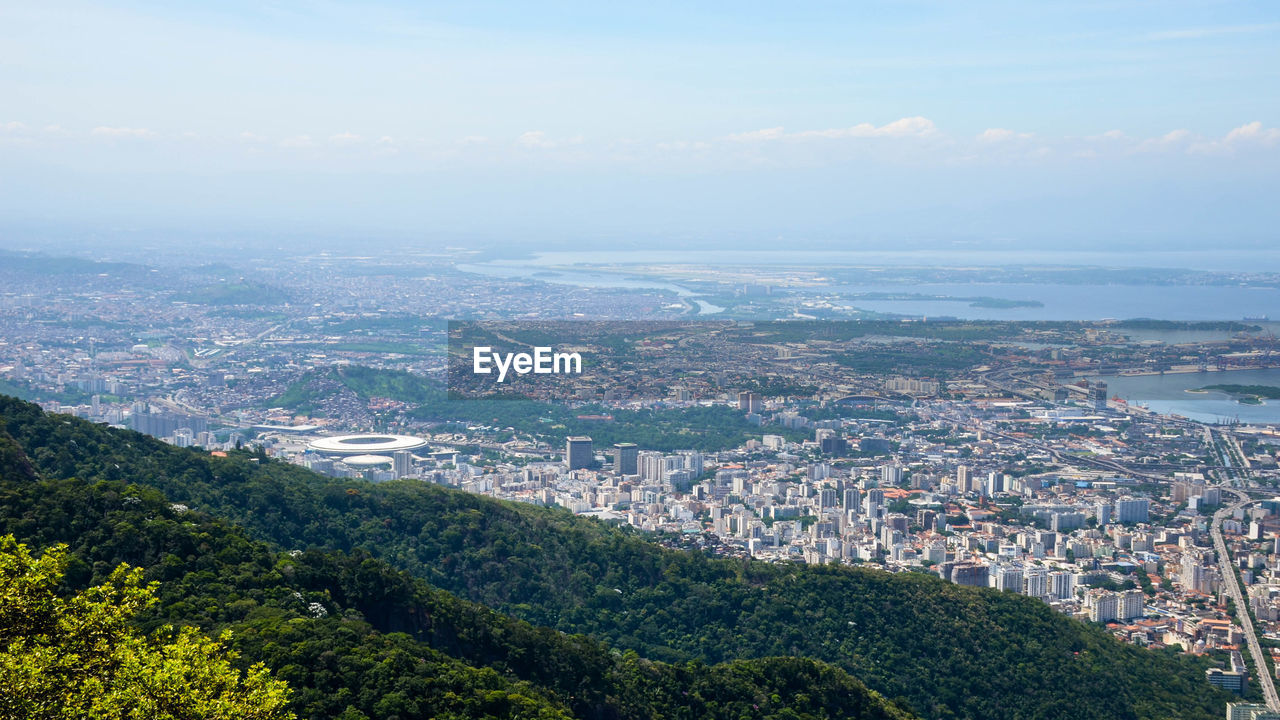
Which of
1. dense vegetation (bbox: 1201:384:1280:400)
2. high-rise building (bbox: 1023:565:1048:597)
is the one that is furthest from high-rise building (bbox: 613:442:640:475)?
dense vegetation (bbox: 1201:384:1280:400)

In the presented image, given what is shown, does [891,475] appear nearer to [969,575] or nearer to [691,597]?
[969,575]

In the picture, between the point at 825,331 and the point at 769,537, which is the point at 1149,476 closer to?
the point at 769,537

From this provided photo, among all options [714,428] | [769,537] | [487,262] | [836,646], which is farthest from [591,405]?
[487,262]

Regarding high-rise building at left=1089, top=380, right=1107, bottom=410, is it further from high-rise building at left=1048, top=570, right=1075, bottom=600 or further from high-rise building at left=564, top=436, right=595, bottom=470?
high-rise building at left=1048, top=570, right=1075, bottom=600

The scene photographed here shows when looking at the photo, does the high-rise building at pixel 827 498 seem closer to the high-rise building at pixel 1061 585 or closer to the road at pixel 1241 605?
the high-rise building at pixel 1061 585

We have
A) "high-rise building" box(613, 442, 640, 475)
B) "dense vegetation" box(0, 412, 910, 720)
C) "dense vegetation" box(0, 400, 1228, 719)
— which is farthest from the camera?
"high-rise building" box(613, 442, 640, 475)

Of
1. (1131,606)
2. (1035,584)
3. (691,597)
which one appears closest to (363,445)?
(691,597)

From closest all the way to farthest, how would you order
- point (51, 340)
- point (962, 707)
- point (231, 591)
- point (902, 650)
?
point (231, 591) < point (962, 707) < point (902, 650) < point (51, 340)
